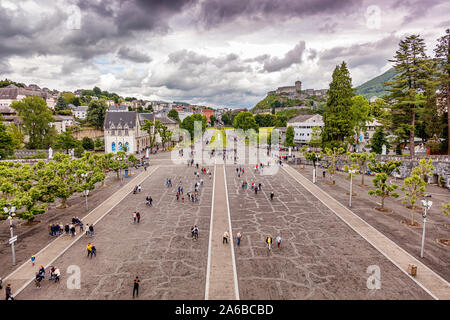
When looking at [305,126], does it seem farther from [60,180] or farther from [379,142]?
[60,180]

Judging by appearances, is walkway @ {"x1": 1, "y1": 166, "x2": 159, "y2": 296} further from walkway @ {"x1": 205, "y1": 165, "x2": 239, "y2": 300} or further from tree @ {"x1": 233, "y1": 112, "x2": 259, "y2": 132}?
tree @ {"x1": 233, "y1": 112, "x2": 259, "y2": 132}

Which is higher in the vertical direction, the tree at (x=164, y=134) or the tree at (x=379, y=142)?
the tree at (x=164, y=134)

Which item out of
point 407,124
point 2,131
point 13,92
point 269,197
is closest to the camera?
point 269,197

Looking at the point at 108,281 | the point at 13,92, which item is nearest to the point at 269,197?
the point at 108,281

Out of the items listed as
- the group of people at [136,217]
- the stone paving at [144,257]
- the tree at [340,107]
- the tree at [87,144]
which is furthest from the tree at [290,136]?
the group of people at [136,217]

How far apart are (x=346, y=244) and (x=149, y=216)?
17.9 meters

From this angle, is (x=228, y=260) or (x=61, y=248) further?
(x=61, y=248)

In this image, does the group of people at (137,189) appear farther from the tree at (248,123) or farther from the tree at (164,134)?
the tree at (248,123)

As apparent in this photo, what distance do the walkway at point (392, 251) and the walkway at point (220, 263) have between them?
1042 centimetres

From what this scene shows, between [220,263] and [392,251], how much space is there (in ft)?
40.0

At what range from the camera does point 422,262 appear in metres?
16.5

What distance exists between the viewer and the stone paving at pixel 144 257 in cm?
1375

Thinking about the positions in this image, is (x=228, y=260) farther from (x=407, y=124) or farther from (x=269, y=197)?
(x=407, y=124)

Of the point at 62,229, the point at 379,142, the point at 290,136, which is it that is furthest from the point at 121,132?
the point at 379,142
